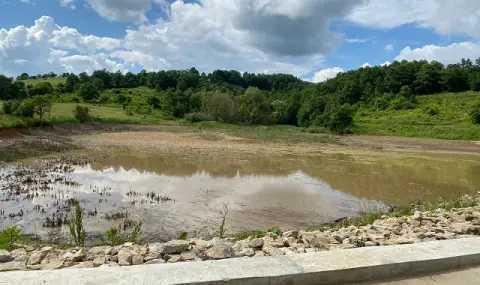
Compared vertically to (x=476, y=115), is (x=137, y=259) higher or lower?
lower

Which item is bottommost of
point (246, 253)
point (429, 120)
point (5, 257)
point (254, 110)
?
point (5, 257)

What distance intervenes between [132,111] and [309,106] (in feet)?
105

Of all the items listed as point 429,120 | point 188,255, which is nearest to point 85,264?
point 188,255

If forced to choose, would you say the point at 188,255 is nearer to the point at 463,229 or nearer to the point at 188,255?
the point at 188,255

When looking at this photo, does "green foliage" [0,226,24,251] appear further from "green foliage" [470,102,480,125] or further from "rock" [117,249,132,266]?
"green foliage" [470,102,480,125]

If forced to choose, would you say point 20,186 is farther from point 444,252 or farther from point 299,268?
point 444,252

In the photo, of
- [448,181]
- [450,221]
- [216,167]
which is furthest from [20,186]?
[448,181]

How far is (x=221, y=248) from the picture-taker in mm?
4789

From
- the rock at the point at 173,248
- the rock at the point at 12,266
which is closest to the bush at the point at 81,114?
the rock at the point at 12,266

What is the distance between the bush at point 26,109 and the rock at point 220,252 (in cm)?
3688

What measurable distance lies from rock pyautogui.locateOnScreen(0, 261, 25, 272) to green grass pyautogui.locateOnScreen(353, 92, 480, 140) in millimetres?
49146

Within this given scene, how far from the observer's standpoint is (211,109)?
68875 millimetres

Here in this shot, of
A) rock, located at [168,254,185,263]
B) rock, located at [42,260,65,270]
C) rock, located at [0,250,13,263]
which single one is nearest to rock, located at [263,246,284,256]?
rock, located at [168,254,185,263]

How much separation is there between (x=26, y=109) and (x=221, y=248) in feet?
124
